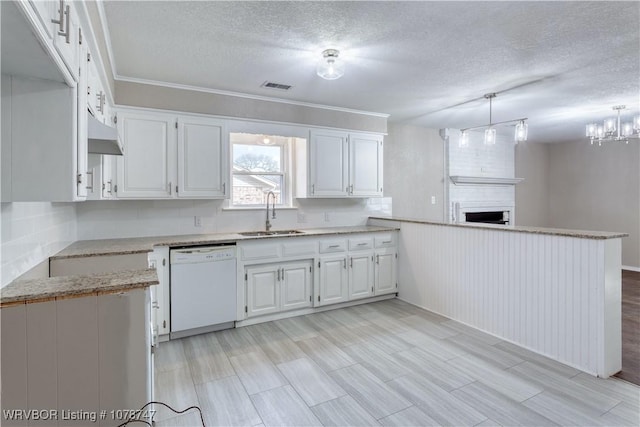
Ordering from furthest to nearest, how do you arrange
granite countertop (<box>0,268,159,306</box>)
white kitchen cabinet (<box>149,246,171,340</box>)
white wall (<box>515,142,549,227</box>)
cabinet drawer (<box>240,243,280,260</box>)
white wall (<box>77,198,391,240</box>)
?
white wall (<box>515,142,549,227</box>), cabinet drawer (<box>240,243,280,260</box>), white wall (<box>77,198,391,240</box>), white kitchen cabinet (<box>149,246,171,340</box>), granite countertop (<box>0,268,159,306</box>)

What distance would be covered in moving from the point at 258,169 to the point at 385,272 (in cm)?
199

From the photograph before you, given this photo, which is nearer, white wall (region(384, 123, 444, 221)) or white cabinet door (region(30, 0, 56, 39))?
white cabinet door (region(30, 0, 56, 39))

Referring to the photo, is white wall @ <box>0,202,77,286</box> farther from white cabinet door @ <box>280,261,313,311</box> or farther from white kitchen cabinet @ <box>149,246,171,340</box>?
white cabinet door @ <box>280,261,313,311</box>

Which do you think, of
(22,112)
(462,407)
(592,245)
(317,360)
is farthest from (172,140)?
(592,245)

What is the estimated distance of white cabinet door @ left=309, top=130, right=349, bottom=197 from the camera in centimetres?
410

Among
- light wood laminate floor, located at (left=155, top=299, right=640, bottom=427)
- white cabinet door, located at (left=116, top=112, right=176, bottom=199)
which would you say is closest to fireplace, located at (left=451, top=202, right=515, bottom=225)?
light wood laminate floor, located at (left=155, top=299, right=640, bottom=427)

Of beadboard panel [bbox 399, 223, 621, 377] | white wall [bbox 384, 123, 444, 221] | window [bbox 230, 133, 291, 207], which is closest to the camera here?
beadboard panel [bbox 399, 223, 621, 377]

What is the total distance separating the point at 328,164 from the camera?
420 cm

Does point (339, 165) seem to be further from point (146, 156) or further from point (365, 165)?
point (146, 156)

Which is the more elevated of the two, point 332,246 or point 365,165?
point 365,165

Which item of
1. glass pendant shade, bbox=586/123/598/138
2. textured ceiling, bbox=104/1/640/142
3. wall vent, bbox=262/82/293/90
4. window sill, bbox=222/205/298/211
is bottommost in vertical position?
window sill, bbox=222/205/298/211

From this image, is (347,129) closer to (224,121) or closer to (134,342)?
(224,121)

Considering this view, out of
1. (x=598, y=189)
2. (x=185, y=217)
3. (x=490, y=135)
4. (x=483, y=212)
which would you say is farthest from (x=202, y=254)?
(x=598, y=189)

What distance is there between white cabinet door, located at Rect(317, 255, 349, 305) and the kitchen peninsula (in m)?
0.87
